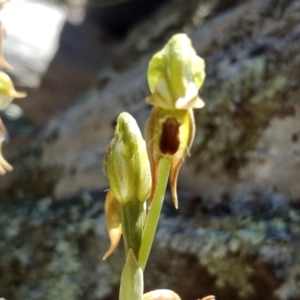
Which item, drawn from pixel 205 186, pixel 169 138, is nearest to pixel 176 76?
pixel 169 138

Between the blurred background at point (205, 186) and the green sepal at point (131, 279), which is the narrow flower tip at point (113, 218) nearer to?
the green sepal at point (131, 279)

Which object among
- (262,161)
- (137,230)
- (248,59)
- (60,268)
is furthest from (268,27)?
(137,230)

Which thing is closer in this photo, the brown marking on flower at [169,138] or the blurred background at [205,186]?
the brown marking on flower at [169,138]

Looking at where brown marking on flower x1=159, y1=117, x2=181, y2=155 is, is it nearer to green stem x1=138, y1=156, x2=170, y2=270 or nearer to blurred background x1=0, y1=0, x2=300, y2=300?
green stem x1=138, y1=156, x2=170, y2=270

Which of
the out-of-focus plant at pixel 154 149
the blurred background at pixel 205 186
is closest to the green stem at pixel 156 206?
the out-of-focus plant at pixel 154 149

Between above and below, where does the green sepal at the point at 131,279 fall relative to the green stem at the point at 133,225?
below

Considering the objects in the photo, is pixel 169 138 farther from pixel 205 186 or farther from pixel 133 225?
pixel 205 186

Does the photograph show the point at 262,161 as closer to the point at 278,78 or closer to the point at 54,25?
the point at 278,78
